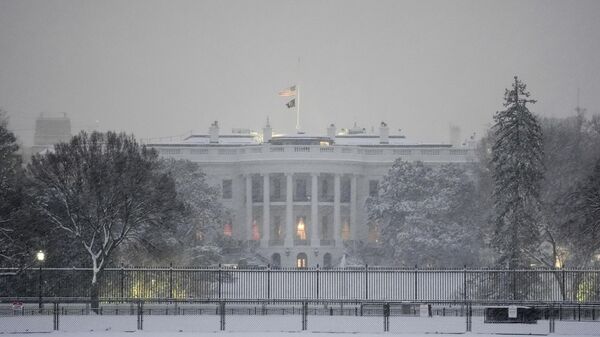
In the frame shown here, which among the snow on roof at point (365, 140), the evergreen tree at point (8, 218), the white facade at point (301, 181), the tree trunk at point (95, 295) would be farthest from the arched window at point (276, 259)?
the tree trunk at point (95, 295)

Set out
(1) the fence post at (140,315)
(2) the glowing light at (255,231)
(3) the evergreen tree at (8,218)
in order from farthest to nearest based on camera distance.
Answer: (2) the glowing light at (255,231) → (3) the evergreen tree at (8,218) → (1) the fence post at (140,315)

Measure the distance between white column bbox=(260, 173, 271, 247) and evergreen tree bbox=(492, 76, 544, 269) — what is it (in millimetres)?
61104

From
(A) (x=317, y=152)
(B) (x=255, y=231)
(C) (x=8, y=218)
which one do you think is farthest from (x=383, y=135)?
(C) (x=8, y=218)

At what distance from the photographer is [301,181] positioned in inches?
5650

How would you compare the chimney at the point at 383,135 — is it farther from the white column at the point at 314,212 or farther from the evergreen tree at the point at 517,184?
the evergreen tree at the point at 517,184

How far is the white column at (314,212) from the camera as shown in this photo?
132500 millimetres

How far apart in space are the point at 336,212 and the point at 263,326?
81.2 metres

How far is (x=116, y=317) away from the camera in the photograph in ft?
185

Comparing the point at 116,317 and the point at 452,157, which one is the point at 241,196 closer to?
the point at 452,157

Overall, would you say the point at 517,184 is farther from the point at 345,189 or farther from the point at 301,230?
the point at 345,189

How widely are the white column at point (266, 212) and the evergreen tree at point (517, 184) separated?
61104 mm

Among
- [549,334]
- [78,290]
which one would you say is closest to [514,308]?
[549,334]

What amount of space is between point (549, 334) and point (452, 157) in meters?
87.6

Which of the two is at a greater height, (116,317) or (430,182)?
(430,182)
